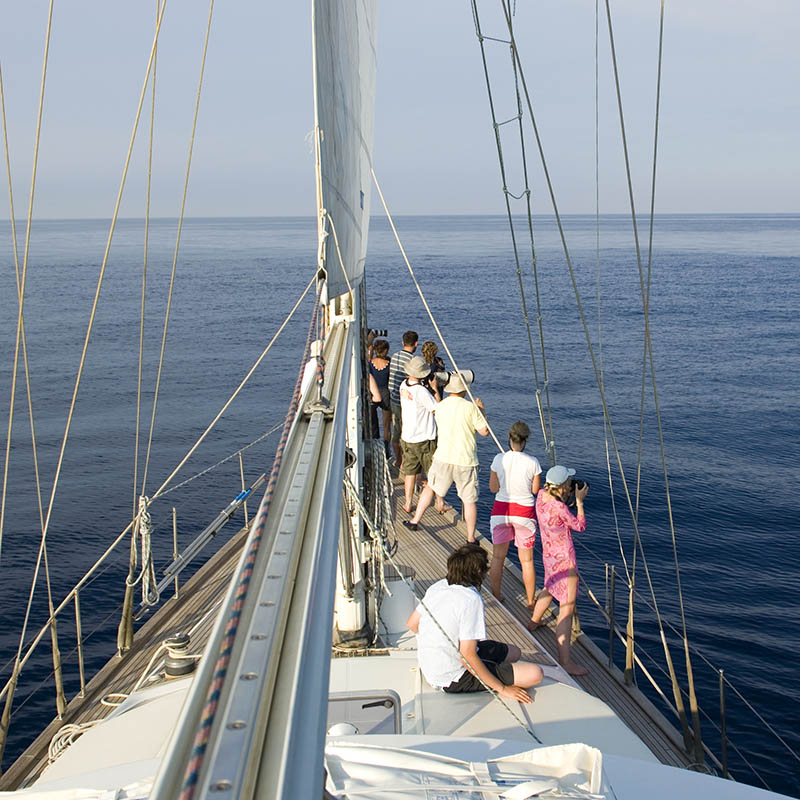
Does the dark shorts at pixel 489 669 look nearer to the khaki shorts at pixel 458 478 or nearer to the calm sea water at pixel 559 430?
the calm sea water at pixel 559 430

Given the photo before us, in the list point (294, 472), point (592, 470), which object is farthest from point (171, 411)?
point (294, 472)

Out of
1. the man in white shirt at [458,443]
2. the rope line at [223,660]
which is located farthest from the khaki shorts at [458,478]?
the rope line at [223,660]

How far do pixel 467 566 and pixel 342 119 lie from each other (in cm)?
253

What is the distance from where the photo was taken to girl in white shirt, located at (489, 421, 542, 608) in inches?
241

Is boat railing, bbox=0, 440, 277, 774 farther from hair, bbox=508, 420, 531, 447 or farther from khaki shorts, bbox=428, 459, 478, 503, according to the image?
hair, bbox=508, 420, 531, 447

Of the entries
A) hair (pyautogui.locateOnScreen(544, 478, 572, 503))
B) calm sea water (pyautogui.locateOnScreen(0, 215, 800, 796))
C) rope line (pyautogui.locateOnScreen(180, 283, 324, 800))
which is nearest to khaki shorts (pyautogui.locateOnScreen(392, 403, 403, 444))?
calm sea water (pyautogui.locateOnScreen(0, 215, 800, 796))

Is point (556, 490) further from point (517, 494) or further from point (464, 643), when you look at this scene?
point (464, 643)

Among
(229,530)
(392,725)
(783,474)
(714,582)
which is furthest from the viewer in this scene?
(783,474)

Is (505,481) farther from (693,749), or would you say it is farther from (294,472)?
(294,472)

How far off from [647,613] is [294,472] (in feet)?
30.3

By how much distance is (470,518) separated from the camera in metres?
7.43

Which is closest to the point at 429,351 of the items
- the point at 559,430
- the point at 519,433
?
the point at 519,433

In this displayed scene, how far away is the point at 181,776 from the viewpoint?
4.47 feet

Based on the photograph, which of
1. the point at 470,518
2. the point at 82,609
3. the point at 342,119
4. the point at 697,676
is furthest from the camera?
the point at 82,609
